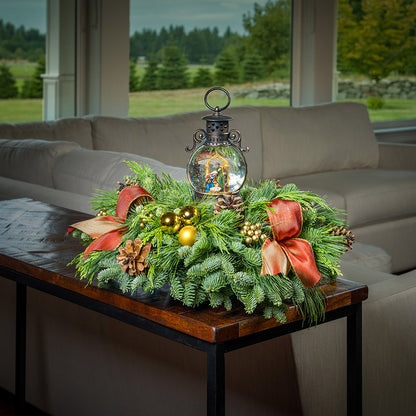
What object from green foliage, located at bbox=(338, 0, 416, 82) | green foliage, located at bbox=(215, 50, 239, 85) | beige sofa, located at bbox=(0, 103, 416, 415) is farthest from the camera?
green foliage, located at bbox=(338, 0, 416, 82)

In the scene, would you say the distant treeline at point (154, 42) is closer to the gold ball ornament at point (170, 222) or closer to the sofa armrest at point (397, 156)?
the sofa armrest at point (397, 156)

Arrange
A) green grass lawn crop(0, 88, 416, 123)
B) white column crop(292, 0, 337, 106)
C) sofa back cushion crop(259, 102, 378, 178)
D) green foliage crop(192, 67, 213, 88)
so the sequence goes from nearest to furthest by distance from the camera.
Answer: green grass lawn crop(0, 88, 416, 123) → sofa back cushion crop(259, 102, 378, 178) → green foliage crop(192, 67, 213, 88) → white column crop(292, 0, 337, 106)

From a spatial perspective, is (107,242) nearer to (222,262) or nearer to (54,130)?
(222,262)

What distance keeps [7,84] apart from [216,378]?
9.61 feet

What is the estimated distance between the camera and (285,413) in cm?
138

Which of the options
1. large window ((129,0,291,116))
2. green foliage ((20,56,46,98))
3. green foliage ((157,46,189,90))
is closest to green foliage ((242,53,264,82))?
large window ((129,0,291,116))

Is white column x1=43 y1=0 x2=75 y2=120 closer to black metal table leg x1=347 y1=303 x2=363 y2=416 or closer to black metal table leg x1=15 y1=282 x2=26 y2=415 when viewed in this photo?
black metal table leg x1=15 y1=282 x2=26 y2=415

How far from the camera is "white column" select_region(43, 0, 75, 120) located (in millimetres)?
3604

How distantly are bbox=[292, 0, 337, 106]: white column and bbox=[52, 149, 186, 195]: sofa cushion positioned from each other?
3389 mm

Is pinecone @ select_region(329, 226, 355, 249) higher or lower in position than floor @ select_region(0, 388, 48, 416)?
higher

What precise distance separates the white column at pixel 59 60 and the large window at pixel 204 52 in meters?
0.46

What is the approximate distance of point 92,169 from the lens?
5.84 feet

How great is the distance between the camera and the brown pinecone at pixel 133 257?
3.14 ft

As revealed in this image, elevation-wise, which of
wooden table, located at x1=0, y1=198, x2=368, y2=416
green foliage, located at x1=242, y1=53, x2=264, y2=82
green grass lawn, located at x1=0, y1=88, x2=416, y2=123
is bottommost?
wooden table, located at x1=0, y1=198, x2=368, y2=416
